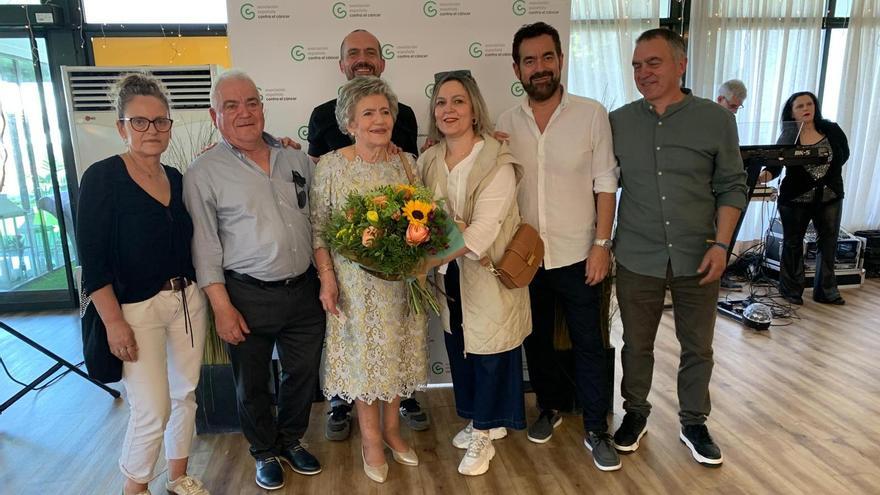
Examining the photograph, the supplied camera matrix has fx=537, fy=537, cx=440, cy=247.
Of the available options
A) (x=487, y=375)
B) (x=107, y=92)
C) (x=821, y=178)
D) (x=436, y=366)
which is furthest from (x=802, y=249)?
(x=107, y=92)

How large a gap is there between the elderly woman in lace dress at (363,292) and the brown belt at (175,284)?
0.53 metres

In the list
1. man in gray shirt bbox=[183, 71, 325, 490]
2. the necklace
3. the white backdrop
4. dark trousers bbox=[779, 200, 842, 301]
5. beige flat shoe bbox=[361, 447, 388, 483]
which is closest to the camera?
the necklace

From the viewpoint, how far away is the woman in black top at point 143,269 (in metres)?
1.96

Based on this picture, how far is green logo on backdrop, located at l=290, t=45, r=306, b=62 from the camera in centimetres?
319

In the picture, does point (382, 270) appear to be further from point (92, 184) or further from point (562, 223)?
point (92, 184)

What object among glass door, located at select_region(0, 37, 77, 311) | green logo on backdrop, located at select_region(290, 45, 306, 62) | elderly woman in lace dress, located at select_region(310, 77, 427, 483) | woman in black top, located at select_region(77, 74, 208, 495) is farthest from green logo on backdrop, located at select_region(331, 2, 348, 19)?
glass door, located at select_region(0, 37, 77, 311)

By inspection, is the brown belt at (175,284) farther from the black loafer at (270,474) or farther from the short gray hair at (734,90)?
the short gray hair at (734,90)

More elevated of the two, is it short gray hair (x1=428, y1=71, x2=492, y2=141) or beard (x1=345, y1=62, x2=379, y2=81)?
beard (x1=345, y1=62, x2=379, y2=81)

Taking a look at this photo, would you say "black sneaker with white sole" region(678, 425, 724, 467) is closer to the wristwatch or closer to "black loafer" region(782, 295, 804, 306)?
the wristwatch

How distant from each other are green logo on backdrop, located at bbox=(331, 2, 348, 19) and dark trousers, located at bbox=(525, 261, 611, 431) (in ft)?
6.28

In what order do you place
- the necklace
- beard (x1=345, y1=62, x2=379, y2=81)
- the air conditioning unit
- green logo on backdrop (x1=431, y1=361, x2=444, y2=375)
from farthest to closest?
1. the air conditioning unit
2. green logo on backdrop (x1=431, y1=361, x2=444, y2=375)
3. beard (x1=345, y1=62, x2=379, y2=81)
4. the necklace

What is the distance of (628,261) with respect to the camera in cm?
257

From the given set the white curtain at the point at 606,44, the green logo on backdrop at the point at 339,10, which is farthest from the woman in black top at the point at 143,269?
the white curtain at the point at 606,44

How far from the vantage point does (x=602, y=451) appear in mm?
2600
